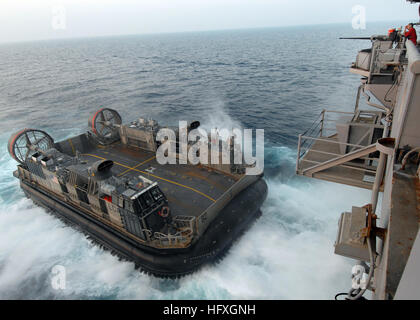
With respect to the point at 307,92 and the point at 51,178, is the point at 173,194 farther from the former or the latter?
the point at 307,92

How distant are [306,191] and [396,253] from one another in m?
17.0

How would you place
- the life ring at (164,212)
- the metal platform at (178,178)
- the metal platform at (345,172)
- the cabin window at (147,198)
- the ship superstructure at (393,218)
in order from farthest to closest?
the metal platform at (178,178) < the life ring at (164,212) < the cabin window at (147,198) < the metal platform at (345,172) < the ship superstructure at (393,218)

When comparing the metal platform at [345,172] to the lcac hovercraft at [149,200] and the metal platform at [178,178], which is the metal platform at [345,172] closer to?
the lcac hovercraft at [149,200]

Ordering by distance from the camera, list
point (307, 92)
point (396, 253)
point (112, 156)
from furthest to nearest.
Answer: point (307, 92), point (112, 156), point (396, 253)

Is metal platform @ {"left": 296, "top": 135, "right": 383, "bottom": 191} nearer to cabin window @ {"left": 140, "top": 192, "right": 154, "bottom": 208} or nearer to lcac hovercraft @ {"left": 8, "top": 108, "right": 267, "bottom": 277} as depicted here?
lcac hovercraft @ {"left": 8, "top": 108, "right": 267, "bottom": 277}

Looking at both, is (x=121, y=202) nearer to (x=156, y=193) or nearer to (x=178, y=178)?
(x=156, y=193)

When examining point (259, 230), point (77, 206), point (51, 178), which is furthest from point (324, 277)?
point (51, 178)

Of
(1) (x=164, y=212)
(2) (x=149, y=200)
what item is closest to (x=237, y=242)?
(1) (x=164, y=212)

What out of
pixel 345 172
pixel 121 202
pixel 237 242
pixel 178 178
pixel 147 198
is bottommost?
pixel 237 242

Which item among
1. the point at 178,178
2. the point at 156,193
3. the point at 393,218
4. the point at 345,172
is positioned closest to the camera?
the point at 393,218

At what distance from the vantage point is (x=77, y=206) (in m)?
16.4

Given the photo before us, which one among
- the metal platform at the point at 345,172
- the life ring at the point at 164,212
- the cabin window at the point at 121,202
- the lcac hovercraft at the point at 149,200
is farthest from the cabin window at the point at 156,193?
the metal platform at the point at 345,172

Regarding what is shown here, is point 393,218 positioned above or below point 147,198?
above

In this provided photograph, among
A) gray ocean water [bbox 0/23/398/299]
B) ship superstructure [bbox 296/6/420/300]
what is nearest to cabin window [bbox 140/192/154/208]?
gray ocean water [bbox 0/23/398/299]
